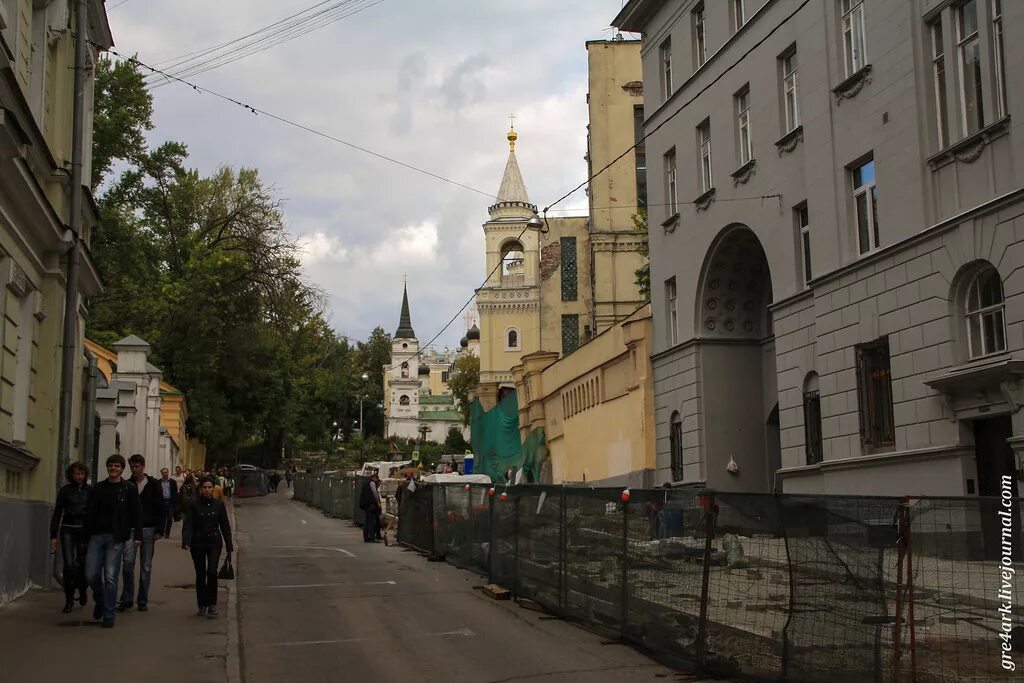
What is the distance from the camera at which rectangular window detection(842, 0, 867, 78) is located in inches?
775

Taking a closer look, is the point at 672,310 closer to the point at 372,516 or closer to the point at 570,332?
the point at 372,516

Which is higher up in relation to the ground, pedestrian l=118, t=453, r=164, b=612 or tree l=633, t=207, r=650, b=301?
tree l=633, t=207, r=650, b=301

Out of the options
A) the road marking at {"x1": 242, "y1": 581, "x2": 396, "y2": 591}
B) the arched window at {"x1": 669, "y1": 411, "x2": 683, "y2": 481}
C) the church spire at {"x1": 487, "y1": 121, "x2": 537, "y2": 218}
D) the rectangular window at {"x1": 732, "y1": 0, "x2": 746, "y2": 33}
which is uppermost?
the church spire at {"x1": 487, "y1": 121, "x2": 537, "y2": 218}

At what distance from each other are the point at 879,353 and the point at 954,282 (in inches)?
106

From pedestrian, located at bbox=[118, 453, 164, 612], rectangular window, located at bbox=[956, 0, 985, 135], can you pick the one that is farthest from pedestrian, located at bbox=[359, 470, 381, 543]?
rectangular window, located at bbox=[956, 0, 985, 135]

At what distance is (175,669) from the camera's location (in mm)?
10039

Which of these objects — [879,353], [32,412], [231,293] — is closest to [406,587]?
[32,412]

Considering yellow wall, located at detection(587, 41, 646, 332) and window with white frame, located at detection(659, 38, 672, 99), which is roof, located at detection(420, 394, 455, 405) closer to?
yellow wall, located at detection(587, 41, 646, 332)

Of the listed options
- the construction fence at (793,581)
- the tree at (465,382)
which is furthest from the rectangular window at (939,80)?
the tree at (465,382)

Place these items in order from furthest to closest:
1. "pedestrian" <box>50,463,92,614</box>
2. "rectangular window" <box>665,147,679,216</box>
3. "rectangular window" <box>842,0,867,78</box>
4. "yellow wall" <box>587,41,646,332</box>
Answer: "yellow wall" <box>587,41,646,332</box> → "rectangular window" <box>665,147,679,216</box> → "rectangular window" <box>842,0,867,78</box> → "pedestrian" <box>50,463,92,614</box>

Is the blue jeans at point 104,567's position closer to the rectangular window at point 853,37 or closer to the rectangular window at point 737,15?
the rectangular window at point 853,37

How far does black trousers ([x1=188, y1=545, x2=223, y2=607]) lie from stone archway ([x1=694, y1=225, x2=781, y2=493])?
1489cm

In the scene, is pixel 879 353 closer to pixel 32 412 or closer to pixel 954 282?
pixel 954 282

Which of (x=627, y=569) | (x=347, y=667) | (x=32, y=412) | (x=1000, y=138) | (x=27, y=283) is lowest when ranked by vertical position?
→ (x=347, y=667)
